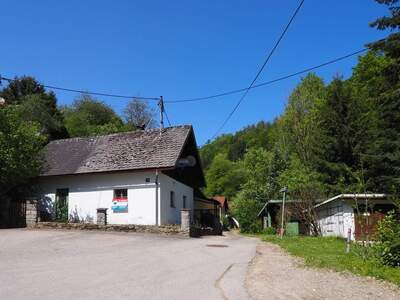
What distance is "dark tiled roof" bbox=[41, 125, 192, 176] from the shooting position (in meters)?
25.8

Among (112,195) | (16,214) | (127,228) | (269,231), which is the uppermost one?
(112,195)

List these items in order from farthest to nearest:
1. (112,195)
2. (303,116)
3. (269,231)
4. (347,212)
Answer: (303,116)
(269,231)
(347,212)
(112,195)

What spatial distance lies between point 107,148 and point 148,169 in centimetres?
510

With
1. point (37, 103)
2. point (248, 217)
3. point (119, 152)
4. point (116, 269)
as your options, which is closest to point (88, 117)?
point (37, 103)

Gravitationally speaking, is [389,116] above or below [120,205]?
above

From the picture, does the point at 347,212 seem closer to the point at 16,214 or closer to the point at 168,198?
the point at 168,198

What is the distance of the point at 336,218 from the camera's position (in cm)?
2853

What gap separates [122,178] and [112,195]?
1.17 meters

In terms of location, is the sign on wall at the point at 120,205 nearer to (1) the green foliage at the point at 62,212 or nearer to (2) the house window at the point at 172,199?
(2) the house window at the point at 172,199

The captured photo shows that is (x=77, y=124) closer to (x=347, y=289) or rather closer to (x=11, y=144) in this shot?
(x=11, y=144)

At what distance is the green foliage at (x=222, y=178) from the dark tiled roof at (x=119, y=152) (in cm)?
6213

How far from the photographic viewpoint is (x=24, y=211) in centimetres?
2456

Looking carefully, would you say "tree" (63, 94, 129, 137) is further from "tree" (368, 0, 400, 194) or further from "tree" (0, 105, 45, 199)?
"tree" (368, 0, 400, 194)

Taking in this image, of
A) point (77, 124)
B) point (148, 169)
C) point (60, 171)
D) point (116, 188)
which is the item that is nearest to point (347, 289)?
point (148, 169)
